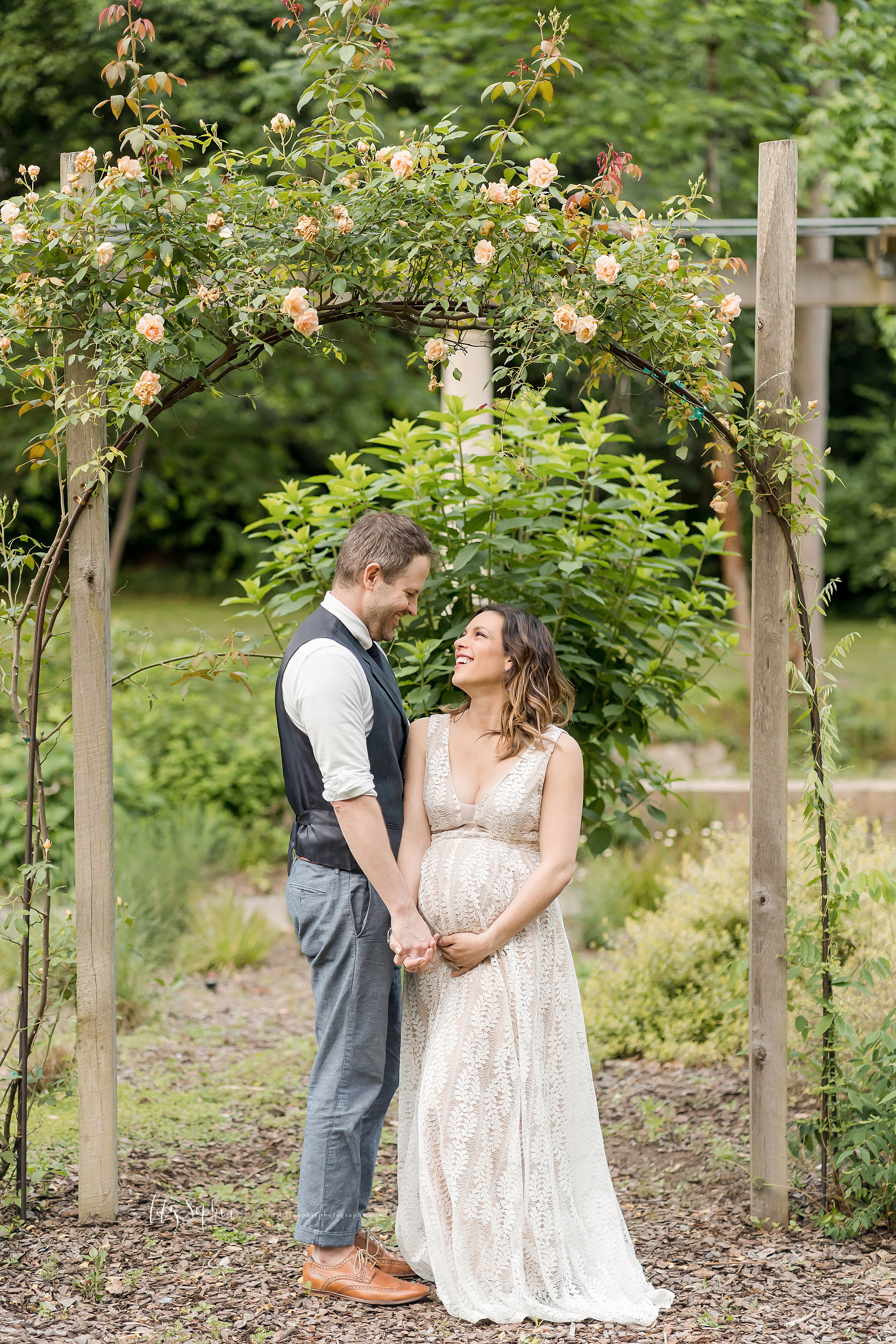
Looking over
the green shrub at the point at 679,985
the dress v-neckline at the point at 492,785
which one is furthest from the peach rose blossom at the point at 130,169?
the green shrub at the point at 679,985

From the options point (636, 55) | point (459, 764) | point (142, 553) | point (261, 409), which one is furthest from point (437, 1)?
point (142, 553)

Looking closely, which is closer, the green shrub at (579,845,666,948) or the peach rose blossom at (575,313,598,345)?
the peach rose blossom at (575,313,598,345)

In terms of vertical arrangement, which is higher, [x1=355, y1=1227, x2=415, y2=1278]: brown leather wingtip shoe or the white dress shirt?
the white dress shirt

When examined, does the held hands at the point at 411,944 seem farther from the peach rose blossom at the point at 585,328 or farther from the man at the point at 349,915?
the peach rose blossom at the point at 585,328

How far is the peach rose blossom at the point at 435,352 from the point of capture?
3.01 meters

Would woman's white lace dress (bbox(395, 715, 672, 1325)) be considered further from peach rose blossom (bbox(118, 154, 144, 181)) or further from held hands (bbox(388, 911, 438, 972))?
peach rose blossom (bbox(118, 154, 144, 181))

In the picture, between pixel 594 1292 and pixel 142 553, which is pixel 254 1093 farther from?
pixel 142 553

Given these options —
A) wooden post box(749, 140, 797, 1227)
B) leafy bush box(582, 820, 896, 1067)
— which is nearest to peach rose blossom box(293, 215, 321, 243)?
wooden post box(749, 140, 797, 1227)

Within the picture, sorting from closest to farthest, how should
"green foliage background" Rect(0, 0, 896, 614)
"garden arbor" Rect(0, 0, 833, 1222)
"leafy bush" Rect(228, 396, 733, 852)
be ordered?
"garden arbor" Rect(0, 0, 833, 1222) → "leafy bush" Rect(228, 396, 733, 852) → "green foliage background" Rect(0, 0, 896, 614)

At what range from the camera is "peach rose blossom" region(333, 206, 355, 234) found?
285 centimetres

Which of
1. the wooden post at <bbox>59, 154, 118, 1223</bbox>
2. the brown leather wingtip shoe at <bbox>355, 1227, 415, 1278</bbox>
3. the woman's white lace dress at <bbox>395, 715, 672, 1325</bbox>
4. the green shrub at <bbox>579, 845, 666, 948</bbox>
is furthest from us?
the green shrub at <bbox>579, 845, 666, 948</bbox>

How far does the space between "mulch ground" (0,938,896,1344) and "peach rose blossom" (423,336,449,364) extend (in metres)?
2.31

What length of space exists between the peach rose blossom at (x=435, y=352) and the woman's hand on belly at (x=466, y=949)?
1431mm

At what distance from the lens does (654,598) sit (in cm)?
371
